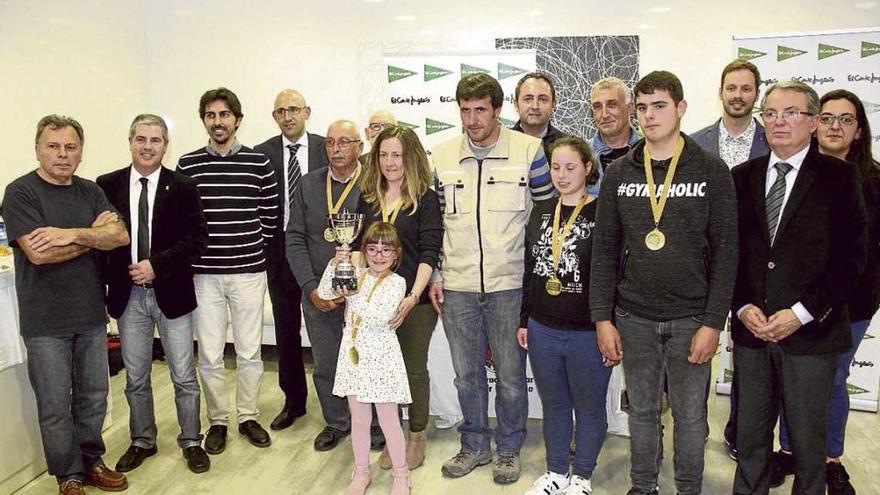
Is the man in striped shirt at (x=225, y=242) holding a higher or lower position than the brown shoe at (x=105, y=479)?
higher

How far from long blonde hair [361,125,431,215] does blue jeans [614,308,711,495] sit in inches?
40.2

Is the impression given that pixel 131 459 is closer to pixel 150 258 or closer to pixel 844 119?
pixel 150 258

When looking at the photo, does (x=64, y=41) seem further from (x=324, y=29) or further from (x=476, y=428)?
(x=476, y=428)

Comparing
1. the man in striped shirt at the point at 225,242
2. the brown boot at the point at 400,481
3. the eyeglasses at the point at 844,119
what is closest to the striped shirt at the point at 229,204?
the man in striped shirt at the point at 225,242

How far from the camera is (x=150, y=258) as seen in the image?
3164 millimetres

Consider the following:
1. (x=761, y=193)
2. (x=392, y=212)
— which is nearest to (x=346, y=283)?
(x=392, y=212)

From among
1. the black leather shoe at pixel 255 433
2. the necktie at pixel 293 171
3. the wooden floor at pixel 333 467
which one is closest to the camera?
the wooden floor at pixel 333 467

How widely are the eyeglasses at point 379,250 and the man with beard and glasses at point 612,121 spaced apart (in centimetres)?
106

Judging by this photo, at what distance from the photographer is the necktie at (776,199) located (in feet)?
8.03

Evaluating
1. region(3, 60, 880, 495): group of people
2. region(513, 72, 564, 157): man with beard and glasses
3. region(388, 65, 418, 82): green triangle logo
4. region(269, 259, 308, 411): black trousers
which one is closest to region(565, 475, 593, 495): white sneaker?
region(3, 60, 880, 495): group of people

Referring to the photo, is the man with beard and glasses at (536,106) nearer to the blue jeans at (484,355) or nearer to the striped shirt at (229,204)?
the blue jeans at (484,355)

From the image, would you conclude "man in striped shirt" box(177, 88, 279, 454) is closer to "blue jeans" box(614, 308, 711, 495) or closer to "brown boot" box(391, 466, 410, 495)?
"brown boot" box(391, 466, 410, 495)

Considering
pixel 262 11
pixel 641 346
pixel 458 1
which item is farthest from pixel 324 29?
pixel 641 346

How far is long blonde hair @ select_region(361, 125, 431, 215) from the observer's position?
3.10 m
